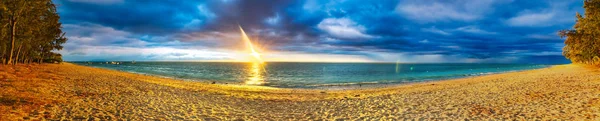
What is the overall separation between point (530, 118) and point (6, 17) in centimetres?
4612

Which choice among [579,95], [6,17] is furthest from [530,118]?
[6,17]

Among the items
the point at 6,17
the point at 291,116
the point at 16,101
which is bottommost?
the point at 291,116

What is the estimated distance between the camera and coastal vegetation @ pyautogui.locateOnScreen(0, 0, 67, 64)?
30234 mm

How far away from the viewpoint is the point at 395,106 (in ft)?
52.2

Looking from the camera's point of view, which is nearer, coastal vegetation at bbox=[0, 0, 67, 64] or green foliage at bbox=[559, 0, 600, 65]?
A: coastal vegetation at bbox=[0, 0, 67, 64]

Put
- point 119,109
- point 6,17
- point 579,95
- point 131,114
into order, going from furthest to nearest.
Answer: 1. point 6,17
2. point 579,95
3. point 119,109
4. point 131,114

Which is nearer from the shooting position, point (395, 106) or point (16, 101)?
point (16, 101)

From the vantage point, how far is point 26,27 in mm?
37031

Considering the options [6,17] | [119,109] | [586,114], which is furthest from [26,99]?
[6,17]

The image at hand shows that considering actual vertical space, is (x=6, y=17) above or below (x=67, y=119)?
above

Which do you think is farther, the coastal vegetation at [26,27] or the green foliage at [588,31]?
the green foliage at [588,31]

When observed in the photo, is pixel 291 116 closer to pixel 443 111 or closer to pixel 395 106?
pixel 395 106

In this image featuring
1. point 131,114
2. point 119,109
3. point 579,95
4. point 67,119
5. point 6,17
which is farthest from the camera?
point 6,17

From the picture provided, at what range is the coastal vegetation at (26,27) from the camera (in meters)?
30.2
